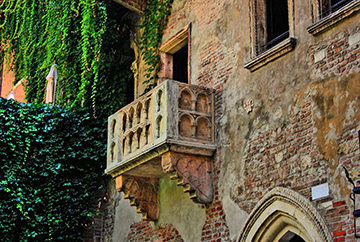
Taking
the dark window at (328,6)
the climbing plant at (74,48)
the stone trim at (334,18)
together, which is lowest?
the stone trim at (334,18)

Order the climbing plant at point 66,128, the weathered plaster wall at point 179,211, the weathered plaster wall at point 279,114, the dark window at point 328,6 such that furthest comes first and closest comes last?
the climbing plant at point 66,128 → the weathered plaster wall at point 179,211 → the dark window at point 328,6 → the weathered plaster wall at point 279,114

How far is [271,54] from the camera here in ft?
27.2

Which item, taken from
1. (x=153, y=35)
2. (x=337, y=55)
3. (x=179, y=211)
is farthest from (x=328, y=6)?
(x=153, y=35)

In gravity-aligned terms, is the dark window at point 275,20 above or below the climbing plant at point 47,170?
above

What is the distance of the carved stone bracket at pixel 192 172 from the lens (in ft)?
29.1

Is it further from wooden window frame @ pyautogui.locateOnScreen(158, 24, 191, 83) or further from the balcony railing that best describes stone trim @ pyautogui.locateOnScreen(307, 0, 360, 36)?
wooden window frame @ pyautogui.locateOnScreen(158, 24, 191, 83)

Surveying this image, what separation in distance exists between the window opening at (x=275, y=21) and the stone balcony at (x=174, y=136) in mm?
1285

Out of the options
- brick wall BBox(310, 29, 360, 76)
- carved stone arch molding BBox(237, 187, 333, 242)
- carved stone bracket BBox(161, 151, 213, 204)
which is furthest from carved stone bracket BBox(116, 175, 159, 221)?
brick wall BBox(310, 29, 360, 76)

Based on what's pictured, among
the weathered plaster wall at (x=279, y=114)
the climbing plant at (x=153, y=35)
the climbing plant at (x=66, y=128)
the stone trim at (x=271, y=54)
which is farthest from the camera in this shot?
the climbing plant at (x=153, y=35)

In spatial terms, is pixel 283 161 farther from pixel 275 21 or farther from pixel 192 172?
pixel 275 21

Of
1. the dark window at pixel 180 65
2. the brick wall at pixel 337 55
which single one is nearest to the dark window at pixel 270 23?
the brick wall at pixel 337 55

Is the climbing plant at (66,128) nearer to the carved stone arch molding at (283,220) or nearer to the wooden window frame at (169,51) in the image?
the wooden window frame at (169,51)

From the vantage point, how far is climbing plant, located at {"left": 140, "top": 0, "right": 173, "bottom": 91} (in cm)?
1146

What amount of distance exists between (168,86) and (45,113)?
12.4 feet
